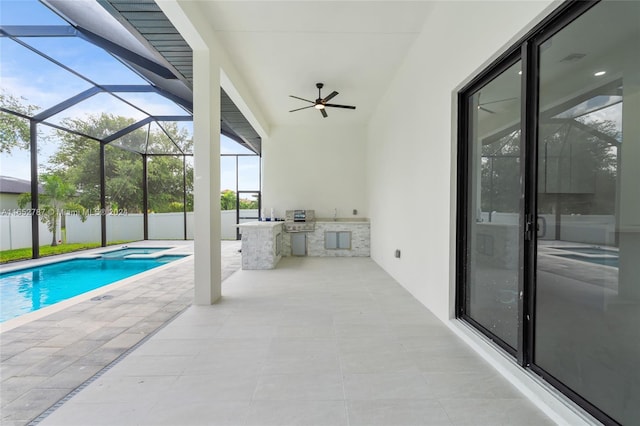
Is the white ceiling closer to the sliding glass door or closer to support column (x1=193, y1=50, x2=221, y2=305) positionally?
support column (x1=193, y1=50, x2=221, y2=305)

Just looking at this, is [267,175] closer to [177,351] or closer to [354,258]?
[354,258]

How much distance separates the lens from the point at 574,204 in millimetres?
1674

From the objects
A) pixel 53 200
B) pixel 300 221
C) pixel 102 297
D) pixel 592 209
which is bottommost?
pixel 102 297

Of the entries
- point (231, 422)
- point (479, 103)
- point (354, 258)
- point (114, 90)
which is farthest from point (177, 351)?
point (114, 90)

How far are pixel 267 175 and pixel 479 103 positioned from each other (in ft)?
20.0

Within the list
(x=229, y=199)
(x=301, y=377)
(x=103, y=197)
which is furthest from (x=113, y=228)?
(x=301, y=377)

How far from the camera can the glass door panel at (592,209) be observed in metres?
1.42

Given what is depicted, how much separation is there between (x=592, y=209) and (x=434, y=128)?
6.46ft

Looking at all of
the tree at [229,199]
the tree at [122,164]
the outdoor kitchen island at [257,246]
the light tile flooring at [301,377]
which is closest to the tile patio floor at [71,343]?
the light tile flooring at [301,377]

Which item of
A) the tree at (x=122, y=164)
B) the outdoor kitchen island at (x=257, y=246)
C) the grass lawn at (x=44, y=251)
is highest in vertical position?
the tree at (x=122, y=164)

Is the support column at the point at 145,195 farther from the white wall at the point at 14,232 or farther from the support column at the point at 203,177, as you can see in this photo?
the support column at the point at 203,177

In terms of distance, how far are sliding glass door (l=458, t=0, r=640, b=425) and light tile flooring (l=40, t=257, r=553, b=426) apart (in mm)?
407

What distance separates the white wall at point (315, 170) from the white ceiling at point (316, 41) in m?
2.11

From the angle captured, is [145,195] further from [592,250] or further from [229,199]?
[592,250]
